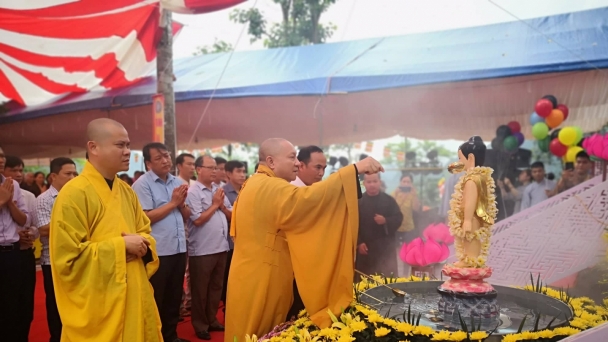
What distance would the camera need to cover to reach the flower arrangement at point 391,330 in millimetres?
2070

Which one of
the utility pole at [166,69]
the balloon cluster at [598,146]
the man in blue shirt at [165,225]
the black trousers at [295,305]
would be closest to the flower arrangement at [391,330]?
the black trousers at [295,305]

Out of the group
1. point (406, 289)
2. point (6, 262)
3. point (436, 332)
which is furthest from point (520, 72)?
point (6, 262)

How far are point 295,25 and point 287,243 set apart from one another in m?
15.2

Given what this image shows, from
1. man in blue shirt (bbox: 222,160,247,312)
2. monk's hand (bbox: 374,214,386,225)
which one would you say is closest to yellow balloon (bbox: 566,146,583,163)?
monk's hand (bbox: 374,214,386,225)

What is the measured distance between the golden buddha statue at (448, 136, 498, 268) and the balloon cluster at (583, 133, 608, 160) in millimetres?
3222

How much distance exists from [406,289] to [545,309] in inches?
30.5

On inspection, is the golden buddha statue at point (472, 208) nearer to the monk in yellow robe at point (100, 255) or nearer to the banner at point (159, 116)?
the monk in yellow robe at point (100, 255)

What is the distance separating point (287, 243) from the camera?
115 inches

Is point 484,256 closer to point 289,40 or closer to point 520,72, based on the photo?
point 520,72

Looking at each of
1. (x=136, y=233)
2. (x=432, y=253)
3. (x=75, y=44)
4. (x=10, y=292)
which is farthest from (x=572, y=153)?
(x=75, y=44)

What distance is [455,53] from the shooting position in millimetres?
7039

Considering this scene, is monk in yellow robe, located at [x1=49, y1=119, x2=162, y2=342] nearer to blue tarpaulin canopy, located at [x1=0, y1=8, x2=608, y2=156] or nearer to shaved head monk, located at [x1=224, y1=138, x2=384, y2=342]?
shaved head monk, located at [x1=224, y1=138, x2=384, y2=342]

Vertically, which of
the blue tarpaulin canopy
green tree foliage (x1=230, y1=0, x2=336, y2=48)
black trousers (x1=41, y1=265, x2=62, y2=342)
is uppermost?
green tree foliage (x1=230, y1=0, x2=336, y2=48)

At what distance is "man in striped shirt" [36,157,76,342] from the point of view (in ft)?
13.1
